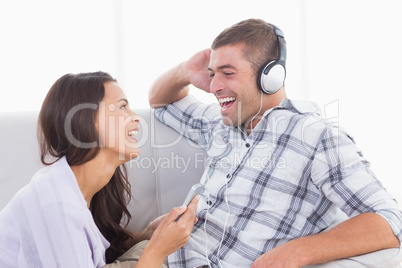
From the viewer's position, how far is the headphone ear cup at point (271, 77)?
1.41 metres

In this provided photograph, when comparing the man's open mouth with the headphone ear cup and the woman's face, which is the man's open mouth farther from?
the woman's face

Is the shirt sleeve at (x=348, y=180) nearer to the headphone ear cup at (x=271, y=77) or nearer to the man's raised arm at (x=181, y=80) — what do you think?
the headphone ear cup at (x=271, y=77)

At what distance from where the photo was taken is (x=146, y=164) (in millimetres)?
1622

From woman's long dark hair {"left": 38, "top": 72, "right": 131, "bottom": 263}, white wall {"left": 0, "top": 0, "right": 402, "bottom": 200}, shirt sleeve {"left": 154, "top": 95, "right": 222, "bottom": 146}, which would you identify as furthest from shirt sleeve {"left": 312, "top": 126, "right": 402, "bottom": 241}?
white wall {"left": 0, "top": 0, "right": 402, "bottom": 200}

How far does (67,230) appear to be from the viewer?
1.01 meters

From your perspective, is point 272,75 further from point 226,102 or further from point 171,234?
point 171,234

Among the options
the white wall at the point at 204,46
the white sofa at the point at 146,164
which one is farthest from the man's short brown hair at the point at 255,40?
the white wall at the point at 204,46

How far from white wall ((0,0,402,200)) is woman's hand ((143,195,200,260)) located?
73.6 inches

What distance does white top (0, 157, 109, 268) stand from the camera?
1006 millimetres

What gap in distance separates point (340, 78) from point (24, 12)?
2.14 meters

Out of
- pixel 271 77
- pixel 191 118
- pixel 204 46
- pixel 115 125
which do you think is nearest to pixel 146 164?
pixel 191 118

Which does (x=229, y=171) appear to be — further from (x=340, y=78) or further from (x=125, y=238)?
(x=340, y=78)

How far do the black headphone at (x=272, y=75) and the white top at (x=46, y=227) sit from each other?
69 cm

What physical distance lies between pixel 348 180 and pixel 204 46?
1.93 meters
